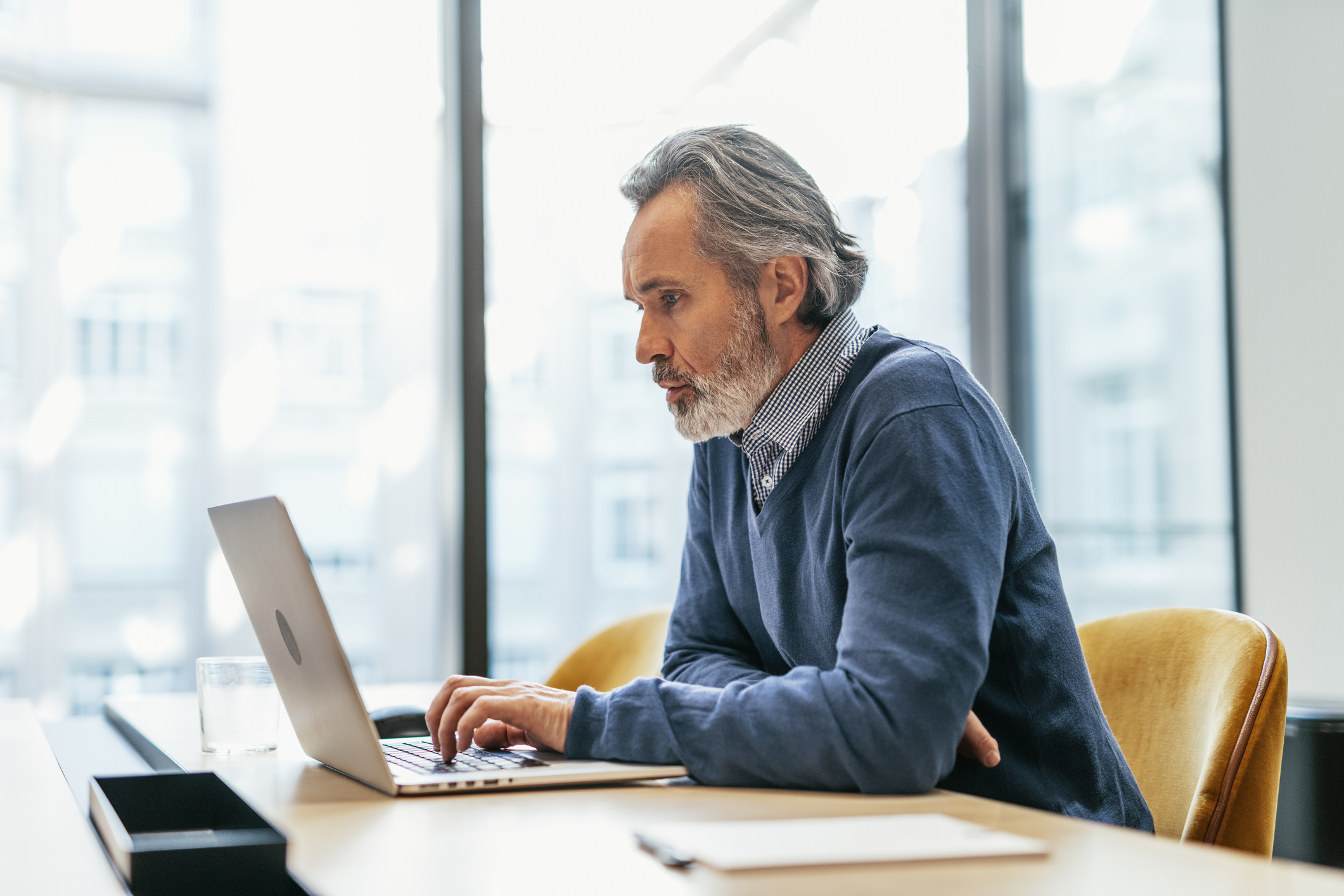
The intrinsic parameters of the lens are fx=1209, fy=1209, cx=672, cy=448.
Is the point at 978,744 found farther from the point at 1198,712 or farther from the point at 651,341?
the point at 651,341

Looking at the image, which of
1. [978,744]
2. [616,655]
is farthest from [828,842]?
[616,655]

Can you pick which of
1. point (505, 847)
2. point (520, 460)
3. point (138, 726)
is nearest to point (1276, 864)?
point (505, 847)

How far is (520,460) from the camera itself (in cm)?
309

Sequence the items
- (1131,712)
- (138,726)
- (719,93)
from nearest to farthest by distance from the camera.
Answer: (1131,712), (138,726), (719,93)

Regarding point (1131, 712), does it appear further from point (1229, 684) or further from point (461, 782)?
point (461, 782)

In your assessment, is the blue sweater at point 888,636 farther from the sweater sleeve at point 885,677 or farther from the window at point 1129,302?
the window at point 1129,302

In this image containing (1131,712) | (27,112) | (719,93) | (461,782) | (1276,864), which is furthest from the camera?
(719,93)

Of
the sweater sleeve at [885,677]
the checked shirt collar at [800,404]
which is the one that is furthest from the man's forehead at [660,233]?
the sweater sleeve at [885,677]

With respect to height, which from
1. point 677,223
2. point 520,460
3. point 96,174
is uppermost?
point 96,174

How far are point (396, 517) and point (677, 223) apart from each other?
1.75 metres

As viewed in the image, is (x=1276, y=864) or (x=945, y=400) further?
(x=945, y=400)

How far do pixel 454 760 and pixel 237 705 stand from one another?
0.29 metres

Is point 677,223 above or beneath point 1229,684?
above

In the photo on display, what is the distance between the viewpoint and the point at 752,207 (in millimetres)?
1457
